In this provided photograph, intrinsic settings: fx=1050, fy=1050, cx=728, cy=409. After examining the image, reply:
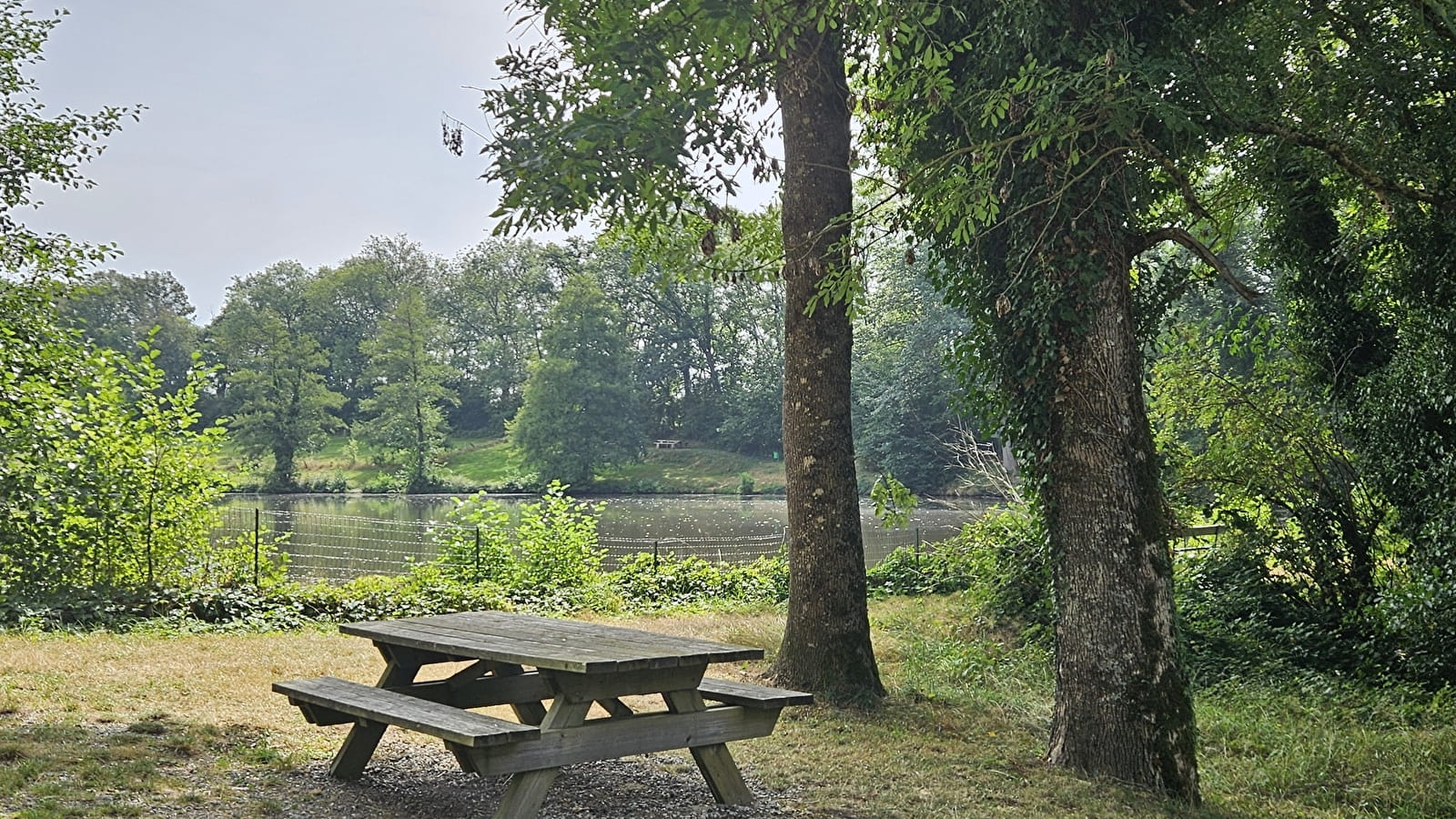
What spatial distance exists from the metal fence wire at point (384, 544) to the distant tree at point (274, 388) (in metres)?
23.9

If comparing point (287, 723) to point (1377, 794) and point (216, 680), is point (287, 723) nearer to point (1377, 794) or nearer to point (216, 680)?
point (216, 680)

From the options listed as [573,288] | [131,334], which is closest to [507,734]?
[573,288]

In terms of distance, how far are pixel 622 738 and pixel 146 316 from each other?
77954mm

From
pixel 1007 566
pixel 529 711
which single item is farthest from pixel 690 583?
pixel 529 711

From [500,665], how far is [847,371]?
3314 mm

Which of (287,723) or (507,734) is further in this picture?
(287,723)

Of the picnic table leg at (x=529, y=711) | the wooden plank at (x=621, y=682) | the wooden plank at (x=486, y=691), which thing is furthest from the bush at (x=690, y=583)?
the wooden plank at (x=621, y=682)

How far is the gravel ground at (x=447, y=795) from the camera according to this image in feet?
13.9

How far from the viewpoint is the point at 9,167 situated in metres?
9.52

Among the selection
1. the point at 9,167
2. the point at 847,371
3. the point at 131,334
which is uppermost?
the point at 131,334

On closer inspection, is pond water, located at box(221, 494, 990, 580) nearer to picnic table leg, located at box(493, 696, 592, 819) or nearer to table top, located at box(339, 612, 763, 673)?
table top, located at box(339, 612, 763, 673)

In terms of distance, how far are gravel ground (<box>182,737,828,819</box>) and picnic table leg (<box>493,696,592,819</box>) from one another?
0.45 meters

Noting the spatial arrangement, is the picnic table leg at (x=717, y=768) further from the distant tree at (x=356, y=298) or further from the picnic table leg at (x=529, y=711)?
the distant tree at (x=356, y=298)

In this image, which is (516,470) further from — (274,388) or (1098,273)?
(1098,273)
